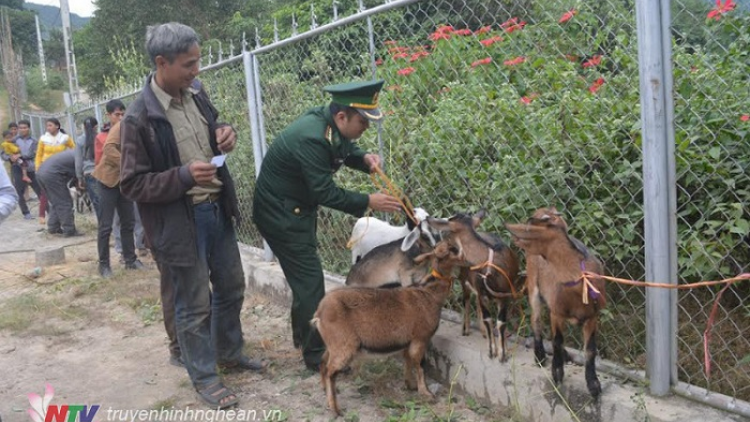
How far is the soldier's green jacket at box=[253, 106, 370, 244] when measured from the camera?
3.86m

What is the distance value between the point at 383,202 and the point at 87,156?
22.7 ft

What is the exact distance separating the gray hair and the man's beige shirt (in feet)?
0.74

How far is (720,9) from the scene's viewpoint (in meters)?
2.71

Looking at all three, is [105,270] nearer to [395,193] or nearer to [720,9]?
[395,193]

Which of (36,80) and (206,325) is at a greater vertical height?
(36,80)

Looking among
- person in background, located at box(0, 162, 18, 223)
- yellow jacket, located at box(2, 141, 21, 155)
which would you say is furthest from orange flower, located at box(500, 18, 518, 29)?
yellow jacket, located at box(2, 141, 21, 155)

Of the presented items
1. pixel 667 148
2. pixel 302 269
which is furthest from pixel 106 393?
pixel 667 148

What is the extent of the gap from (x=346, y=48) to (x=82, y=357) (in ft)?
10.7

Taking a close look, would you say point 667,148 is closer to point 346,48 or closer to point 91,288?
point 346,48

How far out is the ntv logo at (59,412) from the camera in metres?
4.05

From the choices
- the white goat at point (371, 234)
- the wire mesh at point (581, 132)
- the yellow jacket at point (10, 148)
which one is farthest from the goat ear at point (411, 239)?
the yellow jacket at point (10, 148)

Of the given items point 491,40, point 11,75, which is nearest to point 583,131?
point 491,40

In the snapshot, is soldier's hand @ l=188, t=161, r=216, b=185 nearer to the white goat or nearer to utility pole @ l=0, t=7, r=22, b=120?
the white goat

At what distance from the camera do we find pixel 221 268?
423cm
